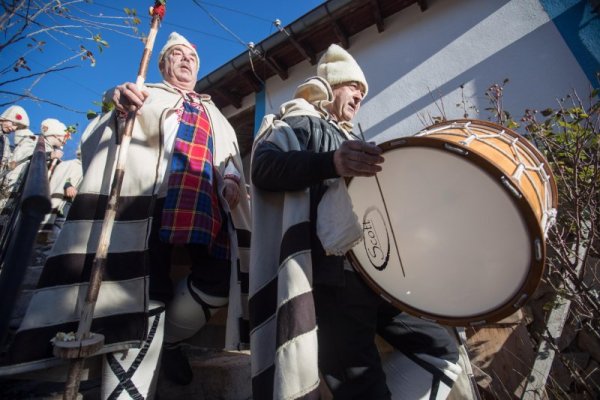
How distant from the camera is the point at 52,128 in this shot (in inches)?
174

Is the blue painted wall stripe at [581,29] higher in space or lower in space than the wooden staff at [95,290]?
higher

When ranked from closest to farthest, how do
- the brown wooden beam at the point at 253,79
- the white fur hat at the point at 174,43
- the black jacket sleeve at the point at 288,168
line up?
the black jacket sleeve at the point at 288,168, the white fur hat at the point at 174,43, the brown wooden beam at the point at 253,79

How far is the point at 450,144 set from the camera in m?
0.98

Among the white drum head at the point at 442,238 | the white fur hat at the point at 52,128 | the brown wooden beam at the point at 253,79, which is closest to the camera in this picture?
the white drum head at the point at 442,238

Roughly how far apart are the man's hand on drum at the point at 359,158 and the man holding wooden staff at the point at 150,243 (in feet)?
2.78

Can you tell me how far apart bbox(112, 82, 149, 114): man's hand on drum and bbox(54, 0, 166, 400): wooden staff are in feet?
0.10

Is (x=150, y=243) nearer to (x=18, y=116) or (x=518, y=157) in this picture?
(x=518, y=157)

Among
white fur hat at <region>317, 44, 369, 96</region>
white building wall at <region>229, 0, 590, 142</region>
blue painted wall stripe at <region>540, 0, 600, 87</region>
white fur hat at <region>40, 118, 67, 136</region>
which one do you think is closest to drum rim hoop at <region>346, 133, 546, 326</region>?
white fur hat at <region>317, 44, 369, 96</region>

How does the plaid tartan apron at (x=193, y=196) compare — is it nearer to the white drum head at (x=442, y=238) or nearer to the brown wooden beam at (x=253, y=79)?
the white drum head at (x=442, y=238)

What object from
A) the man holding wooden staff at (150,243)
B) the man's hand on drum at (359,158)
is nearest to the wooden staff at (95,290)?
the man holding wooden staff at (150,243)

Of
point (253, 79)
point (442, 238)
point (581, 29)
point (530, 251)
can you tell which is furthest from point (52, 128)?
point (581, 29)

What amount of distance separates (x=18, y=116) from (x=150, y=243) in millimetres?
3872

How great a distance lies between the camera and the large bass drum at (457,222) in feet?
3.21

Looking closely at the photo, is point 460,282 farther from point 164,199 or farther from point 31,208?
point 164,199
